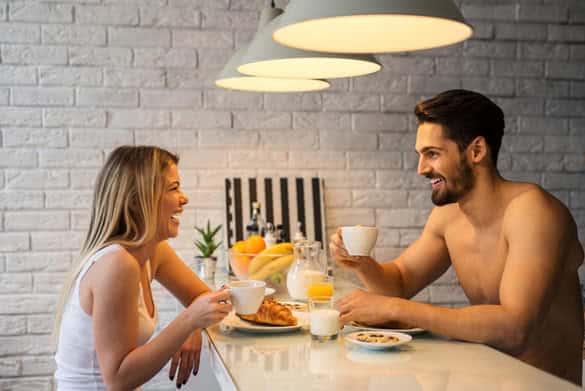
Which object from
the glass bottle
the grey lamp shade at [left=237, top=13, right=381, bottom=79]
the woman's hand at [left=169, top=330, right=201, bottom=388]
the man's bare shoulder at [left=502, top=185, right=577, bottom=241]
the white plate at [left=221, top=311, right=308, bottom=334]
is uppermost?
the grey lamp shade at [left=237, top=13, right=381, bottom=79]

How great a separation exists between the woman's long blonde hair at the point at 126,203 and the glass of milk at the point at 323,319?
512 millimetres

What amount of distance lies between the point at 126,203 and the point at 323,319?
619 mm

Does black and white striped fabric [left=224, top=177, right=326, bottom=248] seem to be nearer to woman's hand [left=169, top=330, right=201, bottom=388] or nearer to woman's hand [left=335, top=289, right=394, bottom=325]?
woman's hand [left=169, top=330, right=201, bottom=388]

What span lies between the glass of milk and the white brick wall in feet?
6.37

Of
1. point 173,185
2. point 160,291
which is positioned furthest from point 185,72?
point 173,185

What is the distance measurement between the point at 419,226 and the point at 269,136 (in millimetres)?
909

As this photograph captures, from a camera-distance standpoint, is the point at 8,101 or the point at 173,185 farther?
the point at 8,101

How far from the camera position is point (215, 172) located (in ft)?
11.8

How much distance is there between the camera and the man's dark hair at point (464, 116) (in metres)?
2.02

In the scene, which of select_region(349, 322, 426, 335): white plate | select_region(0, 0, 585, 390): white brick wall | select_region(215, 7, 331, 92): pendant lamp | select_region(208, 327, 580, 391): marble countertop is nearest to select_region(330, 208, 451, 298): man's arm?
select_region(349, 322, 426, 335): white plate

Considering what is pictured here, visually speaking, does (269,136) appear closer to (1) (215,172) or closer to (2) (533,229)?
(1) (215,172)

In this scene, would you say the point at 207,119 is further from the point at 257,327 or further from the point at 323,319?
the point at 323,319

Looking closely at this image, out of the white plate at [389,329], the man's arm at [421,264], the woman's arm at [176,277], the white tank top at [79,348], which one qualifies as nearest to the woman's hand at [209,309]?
the white tank top at [79,348]

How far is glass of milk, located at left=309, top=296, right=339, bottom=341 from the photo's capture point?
1688 mm
